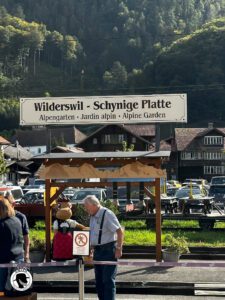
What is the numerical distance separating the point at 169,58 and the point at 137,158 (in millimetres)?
149319

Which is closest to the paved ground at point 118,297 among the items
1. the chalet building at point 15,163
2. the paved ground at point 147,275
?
the paved ground at point 147,275

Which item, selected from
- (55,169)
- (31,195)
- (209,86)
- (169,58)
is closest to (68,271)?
A: (55,169)

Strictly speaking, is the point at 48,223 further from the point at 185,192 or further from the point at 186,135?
the point at 186,135

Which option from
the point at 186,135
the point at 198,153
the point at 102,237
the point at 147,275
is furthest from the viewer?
the point at 186,135

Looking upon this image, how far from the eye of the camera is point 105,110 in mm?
14055

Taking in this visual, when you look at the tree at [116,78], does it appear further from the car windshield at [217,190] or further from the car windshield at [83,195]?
the car windshield at [83,195]

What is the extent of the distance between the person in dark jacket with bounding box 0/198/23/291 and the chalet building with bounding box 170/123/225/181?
77.4 metres

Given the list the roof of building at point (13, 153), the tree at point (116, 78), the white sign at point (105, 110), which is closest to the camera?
the white sign at point (105, 110)

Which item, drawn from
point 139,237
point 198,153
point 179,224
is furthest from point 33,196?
point 198,153

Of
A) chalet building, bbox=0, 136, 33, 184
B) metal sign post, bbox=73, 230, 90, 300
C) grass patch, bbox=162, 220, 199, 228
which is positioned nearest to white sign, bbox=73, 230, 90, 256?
metal sign post, bbox=73, 230, 90, 300

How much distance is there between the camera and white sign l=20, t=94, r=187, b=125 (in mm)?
13805

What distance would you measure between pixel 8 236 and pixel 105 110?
19.5 feet

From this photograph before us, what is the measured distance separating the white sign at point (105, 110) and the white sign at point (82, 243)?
18.2 feet

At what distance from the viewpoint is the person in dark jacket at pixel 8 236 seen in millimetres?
8680
